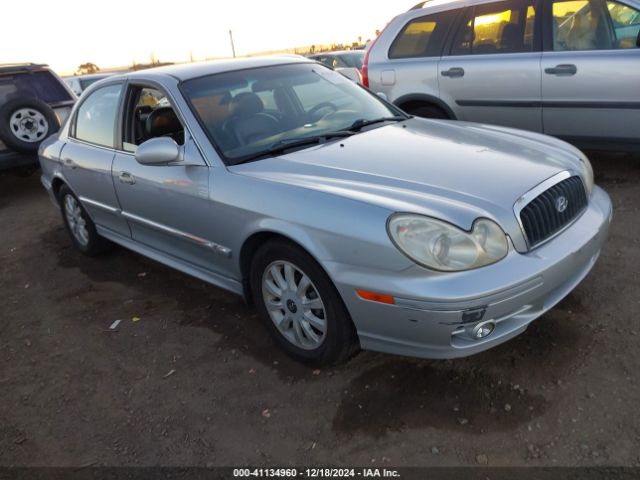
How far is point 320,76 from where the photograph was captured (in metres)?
3.96

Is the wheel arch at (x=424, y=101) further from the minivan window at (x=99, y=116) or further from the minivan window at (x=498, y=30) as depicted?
the minivan window at (x=99, y=116)

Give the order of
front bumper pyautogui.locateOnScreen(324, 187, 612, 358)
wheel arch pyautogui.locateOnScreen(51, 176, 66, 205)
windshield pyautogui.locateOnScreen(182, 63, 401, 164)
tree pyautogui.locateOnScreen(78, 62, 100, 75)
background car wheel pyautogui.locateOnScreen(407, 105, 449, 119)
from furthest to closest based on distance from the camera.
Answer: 1. tree pyautogui.locateOnScreen(78, 62, 100, 75)
2. background car wheel pyautogui.locateOnScreen(407, 105, 449, 119)
3. wheel arch pyautogui.locateOnScreen(51, 176, 66, 205)
4. windshield pyautogui.locateOnScreen(182, 63, 401, 164)
5. front bumper pyautogui.locateOnScreen(324, 187, 612, 358)

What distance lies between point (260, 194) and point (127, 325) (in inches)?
61.4

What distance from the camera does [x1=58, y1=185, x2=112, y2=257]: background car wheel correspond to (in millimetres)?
4750

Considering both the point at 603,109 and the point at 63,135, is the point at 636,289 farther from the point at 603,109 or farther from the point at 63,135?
the point at 63,135

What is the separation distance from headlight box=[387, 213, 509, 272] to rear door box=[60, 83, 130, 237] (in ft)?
8.26

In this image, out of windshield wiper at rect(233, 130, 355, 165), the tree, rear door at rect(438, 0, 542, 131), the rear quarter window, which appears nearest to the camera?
windshield wiper at rect(233, 130, 355, 165)

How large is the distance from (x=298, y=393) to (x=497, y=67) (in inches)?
159

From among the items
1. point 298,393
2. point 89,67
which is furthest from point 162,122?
point 89,67

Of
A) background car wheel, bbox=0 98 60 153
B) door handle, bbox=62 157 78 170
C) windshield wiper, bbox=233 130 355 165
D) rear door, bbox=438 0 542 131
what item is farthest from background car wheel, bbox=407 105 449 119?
background car wheel, bbox=0 98 60 153

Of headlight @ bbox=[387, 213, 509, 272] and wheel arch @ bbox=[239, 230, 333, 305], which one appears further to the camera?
wheel arch @ bbox=[239, 230, 333, 305]

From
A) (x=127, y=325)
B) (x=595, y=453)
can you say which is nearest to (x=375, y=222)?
(x=595, y=453)

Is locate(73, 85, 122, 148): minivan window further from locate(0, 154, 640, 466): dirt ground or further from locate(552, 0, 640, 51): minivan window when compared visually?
locate(552, 0, 640, 51): minivan window

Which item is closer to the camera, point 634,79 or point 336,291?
point 336,291
